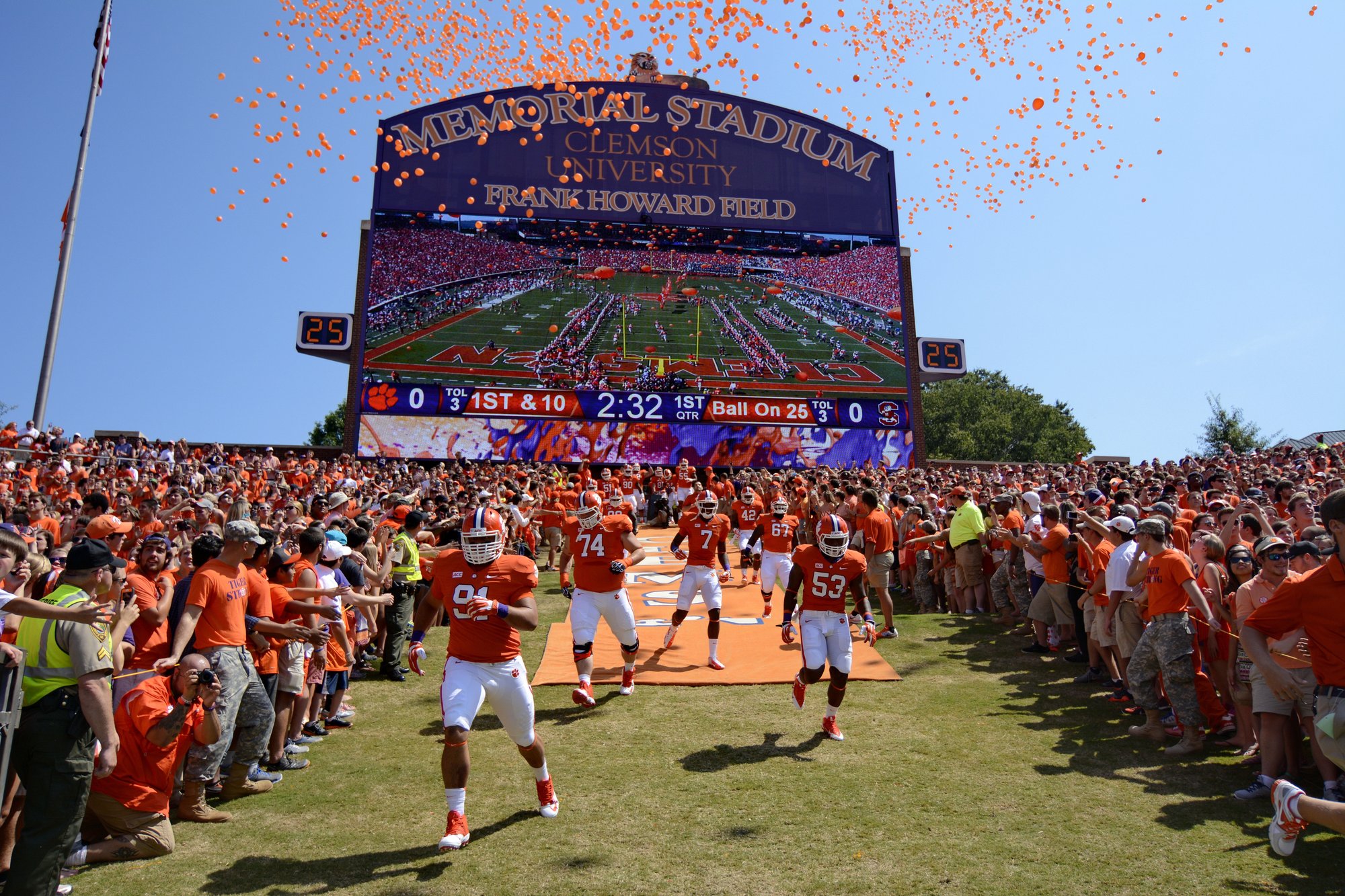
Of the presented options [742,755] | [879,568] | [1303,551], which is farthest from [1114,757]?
[879,568]

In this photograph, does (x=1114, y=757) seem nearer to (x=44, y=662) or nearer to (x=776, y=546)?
(x=776, y=546)

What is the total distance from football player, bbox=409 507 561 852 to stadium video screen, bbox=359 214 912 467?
27.2 meters

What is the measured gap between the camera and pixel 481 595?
622 centimetres

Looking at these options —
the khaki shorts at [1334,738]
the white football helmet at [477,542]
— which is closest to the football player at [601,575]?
the white football helmet at [477,542]

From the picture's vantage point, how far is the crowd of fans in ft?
15.2

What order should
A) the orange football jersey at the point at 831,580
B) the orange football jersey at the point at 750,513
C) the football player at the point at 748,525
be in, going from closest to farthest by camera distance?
the orange football jersey at the point at 831,580
the football player at the point at 748,525
the orange football jersey at the point at 750,513

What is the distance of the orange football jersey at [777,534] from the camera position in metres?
12.8

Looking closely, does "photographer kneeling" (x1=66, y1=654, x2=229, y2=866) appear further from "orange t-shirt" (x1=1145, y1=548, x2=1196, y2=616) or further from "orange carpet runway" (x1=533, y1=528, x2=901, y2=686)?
"orange t-shirt" (x1=1145, y1=548, x2=1196, y2=616)

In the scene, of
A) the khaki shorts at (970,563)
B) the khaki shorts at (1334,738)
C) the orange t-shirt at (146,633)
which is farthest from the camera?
the khaki shorts at (970,563)

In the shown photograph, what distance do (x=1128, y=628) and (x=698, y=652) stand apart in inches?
210

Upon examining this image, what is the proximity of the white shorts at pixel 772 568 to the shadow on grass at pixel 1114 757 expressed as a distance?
8.62ft

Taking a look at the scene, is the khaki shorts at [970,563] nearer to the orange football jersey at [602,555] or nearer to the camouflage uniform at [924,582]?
the camouflage uniform at [924,582]

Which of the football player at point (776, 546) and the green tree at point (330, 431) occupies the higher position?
the green tree at point (330, 431)

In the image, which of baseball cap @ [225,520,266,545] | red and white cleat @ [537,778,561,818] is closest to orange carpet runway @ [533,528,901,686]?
red and white cleat @ [537,778,561,818]
